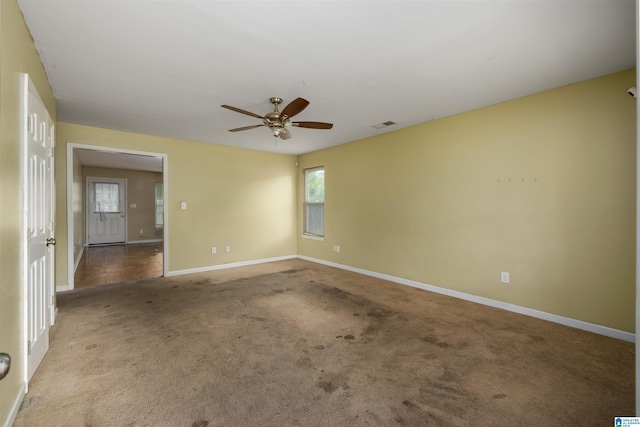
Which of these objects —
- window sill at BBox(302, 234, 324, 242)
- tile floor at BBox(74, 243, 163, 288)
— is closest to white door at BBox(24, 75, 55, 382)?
tile floor at BBox(74, 243, 163, 288)

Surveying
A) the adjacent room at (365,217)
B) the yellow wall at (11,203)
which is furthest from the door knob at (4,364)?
the yellow wall at (11,203)

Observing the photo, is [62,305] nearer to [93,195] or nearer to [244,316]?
[244,316]

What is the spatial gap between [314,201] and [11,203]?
191 inches

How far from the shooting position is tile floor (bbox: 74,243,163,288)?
4629 millimetres

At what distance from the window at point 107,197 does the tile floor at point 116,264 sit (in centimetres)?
115

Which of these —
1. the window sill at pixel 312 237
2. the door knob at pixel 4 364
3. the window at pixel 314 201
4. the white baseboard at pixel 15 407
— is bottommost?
the white baseboard at pixel 15 407

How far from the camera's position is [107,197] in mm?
8430

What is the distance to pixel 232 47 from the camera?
7.02 ft

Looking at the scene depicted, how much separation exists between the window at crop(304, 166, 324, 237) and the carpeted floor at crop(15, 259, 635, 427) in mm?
2688

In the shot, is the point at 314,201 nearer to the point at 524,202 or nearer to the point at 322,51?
the point at 524,202

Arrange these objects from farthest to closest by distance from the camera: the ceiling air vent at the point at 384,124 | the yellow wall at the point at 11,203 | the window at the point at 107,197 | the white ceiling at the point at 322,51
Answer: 1. the window at the point at 107,197
2. the ceiling air vent at the point at 384,124
3. the white ceiling at the point at 322,51
4. the yellow wall at the point at 11,203

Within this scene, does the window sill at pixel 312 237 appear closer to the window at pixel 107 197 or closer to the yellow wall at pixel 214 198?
the yellow wall at pixel 214 198

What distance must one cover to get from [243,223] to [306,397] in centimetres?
424

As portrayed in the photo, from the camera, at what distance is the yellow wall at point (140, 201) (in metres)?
8.73
